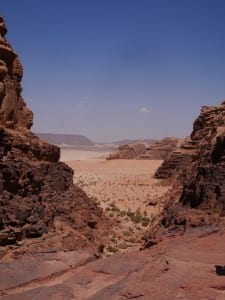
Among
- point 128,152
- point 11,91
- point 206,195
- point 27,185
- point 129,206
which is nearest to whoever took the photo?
point 27,185

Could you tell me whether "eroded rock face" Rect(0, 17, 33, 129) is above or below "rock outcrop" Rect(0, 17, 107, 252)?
above

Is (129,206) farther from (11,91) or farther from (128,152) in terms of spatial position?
(128,152)

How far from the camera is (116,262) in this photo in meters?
7.88

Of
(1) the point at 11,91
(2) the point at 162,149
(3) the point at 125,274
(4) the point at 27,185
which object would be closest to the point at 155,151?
(2) the point at 162,149

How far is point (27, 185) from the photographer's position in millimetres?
13305

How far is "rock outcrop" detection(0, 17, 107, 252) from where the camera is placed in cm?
1236

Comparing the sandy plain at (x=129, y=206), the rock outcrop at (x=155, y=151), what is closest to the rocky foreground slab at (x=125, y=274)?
the sandy plain at (x=129, y=206)

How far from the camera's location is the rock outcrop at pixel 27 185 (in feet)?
40.5

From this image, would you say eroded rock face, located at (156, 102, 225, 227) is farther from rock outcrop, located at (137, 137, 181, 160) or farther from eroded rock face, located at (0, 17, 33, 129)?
rock outcrop, located at (137, 137, 181, 160)

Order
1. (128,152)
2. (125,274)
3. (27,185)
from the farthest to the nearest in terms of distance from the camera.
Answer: (128,152) < (27,185) < (125,274)

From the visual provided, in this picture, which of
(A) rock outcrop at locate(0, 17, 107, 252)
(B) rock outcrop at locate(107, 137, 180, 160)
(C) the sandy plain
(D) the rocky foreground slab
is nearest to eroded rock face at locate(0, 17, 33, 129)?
(A) rock outcrop at locate(0, 17, 107, 252)

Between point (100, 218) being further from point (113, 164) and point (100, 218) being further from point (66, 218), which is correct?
point (113, 164)

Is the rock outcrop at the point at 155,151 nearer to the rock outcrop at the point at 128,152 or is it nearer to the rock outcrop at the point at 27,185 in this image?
the rock outcrop at the point at 128,152

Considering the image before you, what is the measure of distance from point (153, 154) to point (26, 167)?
63169 millimetres
